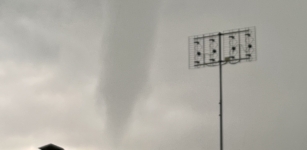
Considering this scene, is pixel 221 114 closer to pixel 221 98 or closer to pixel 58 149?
pixel 221 98

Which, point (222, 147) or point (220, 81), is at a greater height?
point (220, 81)

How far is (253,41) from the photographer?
76562 millimetres

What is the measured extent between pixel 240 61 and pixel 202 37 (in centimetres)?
383

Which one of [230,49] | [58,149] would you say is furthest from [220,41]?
[58,149]

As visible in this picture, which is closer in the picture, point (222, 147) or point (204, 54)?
point (222, 147)

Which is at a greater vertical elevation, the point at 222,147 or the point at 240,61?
the point at 240,61

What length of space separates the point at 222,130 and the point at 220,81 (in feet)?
14.2

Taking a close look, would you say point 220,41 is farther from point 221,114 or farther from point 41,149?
point 41,149

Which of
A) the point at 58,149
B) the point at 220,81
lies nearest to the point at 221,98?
the point at 220,81

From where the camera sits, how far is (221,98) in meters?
76.3

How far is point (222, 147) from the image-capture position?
7394cm

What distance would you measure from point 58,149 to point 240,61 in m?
16.9

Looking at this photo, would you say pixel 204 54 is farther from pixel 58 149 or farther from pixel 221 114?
pixel 58 149

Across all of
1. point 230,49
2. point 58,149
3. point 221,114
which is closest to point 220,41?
point 230,49
